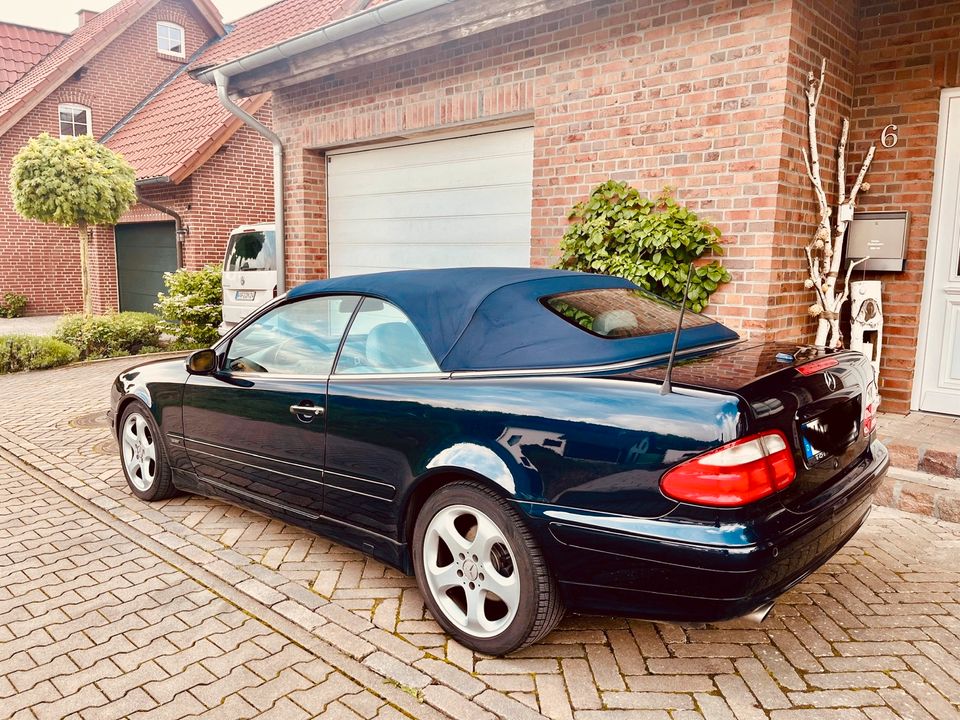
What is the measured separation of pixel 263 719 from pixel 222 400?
6.15 ft

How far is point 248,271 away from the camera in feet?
36.7

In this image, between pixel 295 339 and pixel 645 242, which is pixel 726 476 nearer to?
pixel 295 339

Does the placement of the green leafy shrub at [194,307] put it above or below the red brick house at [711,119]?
below

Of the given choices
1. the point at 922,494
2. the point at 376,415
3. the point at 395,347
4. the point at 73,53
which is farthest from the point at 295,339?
the point at 73,53

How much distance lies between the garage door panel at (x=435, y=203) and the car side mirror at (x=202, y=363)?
3.75 metres

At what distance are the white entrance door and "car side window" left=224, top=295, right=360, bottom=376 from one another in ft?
15.3

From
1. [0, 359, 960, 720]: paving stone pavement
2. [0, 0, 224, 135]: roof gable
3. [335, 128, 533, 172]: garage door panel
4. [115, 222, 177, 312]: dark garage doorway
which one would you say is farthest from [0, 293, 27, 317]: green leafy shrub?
[0, 359, 960, 720]: paving stone pavement

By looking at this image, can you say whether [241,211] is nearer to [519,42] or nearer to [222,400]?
[519,42]

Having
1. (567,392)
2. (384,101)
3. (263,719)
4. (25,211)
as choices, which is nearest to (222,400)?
(263,719)

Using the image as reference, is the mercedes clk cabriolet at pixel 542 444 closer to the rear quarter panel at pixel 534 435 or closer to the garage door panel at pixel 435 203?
the rear quarter panel at pixel 534 435

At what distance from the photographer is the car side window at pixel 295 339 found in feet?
11.6

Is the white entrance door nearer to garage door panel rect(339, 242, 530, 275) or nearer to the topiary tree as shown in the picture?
garage door panel rect(339, 242, 530, 275)

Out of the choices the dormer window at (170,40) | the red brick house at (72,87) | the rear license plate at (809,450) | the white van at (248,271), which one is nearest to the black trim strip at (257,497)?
the rear license plate at (809,450)

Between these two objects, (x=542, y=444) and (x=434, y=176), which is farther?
(x=434, y=176)
